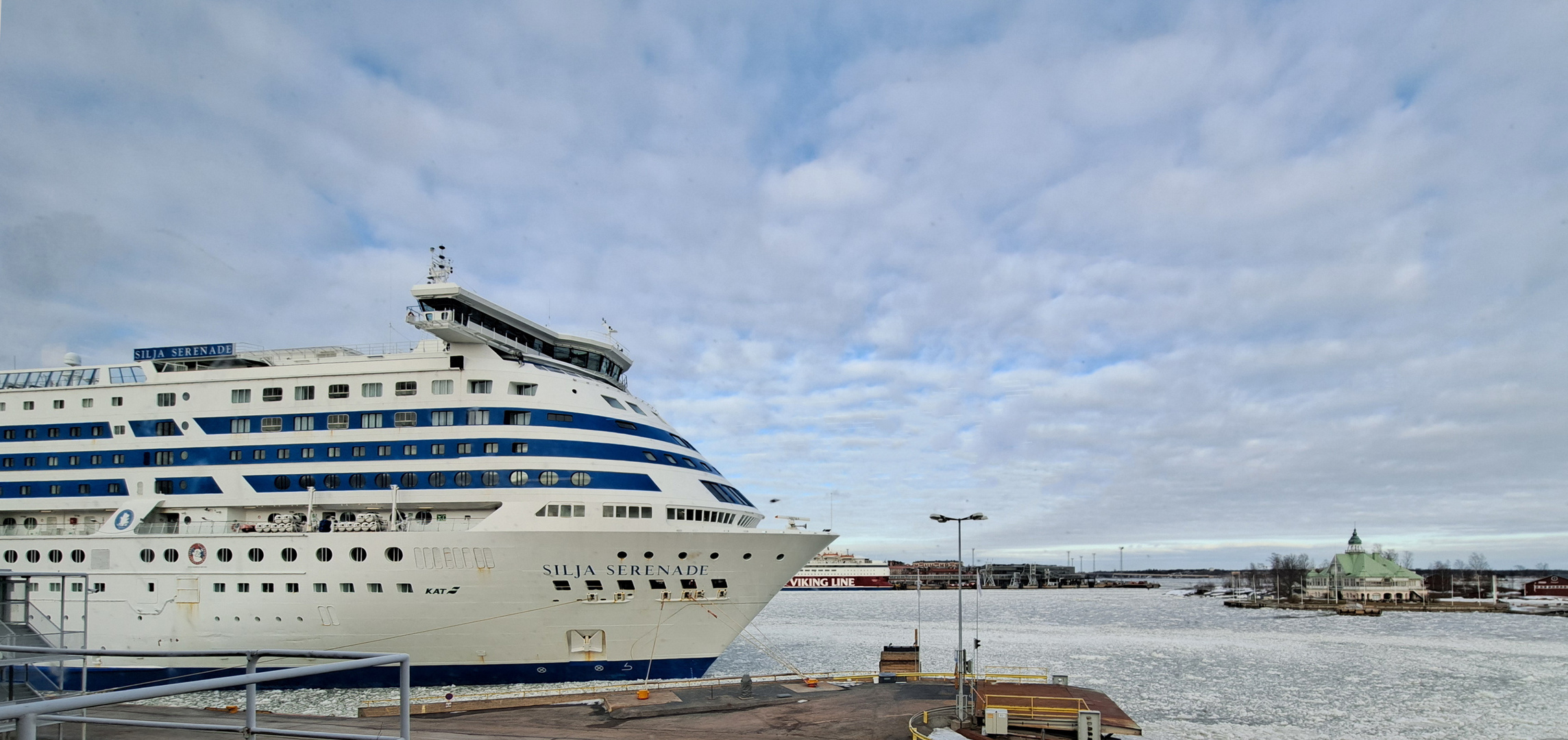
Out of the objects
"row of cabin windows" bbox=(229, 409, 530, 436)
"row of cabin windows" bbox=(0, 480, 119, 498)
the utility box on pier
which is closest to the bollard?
the utility box on pier

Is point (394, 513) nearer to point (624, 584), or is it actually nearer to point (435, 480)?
point (435, 480)

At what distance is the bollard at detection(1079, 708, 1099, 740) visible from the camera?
74.9 feet

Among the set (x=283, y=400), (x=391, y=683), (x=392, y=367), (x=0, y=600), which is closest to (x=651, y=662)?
(x=391, y=683)

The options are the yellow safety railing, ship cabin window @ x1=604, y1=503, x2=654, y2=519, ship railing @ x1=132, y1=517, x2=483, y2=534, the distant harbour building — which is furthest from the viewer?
the distant harbour building

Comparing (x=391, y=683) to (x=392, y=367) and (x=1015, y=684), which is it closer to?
(x=392, y=367)

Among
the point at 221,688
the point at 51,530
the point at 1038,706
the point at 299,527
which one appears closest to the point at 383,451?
the point at 299,527

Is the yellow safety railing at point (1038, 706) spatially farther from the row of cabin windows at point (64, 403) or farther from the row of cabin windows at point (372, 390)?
the row of cabin windows at point (64, 403)

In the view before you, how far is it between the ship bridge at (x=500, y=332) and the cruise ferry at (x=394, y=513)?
0.11 metres

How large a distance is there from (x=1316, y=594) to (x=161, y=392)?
557 ft

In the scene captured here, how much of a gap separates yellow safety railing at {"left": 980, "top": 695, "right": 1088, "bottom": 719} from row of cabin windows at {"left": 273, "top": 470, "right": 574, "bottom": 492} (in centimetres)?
1572

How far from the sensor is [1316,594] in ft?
493

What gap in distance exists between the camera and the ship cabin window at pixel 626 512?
3080 centimetres

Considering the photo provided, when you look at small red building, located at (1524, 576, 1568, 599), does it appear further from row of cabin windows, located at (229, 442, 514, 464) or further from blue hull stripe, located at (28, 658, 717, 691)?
row of cabin windows, located at (229, 442, 514, 464)

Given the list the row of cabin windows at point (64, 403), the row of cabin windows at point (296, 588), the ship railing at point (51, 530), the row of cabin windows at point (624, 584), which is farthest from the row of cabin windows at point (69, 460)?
the row of cabin windows at point (624, 584)
